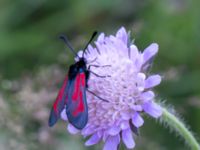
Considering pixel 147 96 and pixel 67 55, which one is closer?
pixel 147 96

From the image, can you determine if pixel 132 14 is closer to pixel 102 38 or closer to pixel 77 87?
pixel 102 38

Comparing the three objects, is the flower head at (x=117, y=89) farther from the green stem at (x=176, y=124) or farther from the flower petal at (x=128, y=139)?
the green stem at (x=176, y=124)

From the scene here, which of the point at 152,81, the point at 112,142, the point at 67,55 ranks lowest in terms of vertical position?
the point at 112,142

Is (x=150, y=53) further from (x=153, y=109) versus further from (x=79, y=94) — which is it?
(x=79, y=94)

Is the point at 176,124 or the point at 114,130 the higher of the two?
the point at 114,130

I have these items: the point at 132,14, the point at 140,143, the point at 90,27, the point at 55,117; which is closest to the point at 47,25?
the point at 90,27

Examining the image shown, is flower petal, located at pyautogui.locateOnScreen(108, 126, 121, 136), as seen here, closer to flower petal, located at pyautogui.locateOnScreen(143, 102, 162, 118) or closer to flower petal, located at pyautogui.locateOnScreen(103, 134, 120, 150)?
flower petal, located at pyautogui.locateOnScreen(103, 134, 120, 150)

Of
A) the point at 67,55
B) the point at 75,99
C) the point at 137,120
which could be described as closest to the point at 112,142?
the point at 137,120

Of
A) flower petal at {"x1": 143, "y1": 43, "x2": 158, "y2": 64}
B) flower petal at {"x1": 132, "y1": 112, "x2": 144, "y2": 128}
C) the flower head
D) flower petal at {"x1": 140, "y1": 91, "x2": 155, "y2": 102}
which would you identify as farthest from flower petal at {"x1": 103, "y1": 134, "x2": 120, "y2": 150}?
flower petal at {"x1": 143, "y1": 43, "x2": 158, "y2": 64}
